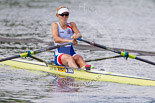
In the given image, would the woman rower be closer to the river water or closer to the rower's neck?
the rower's neck

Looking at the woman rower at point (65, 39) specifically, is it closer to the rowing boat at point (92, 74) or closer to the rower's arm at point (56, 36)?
the rower's arm at point (56, 36)

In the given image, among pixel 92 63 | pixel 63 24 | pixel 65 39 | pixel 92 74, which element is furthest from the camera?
pixel 92 63

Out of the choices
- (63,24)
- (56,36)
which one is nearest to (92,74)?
(56,36)

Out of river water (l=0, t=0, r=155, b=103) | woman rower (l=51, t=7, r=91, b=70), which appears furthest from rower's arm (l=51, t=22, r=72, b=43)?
river water (l=0, t=0, r=155, b=103)

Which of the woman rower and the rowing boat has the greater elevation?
the woman rower

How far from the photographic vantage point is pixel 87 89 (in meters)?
11.1

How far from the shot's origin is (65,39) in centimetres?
1245

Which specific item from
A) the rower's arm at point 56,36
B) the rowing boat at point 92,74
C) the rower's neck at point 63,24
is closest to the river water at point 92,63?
the rowing boat at point 92,74

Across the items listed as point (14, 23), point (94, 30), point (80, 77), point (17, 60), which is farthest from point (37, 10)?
point (80, 77)

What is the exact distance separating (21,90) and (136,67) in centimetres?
501

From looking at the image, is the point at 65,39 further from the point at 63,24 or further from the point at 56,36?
the point at 63,24

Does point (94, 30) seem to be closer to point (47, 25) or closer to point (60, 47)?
point (47, 25)

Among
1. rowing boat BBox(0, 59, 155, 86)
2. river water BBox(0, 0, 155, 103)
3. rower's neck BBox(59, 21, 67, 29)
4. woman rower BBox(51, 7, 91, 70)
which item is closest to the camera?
river water BBox(0, 0, 155, 103)

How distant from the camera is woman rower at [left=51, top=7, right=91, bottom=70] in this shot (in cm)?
1236
